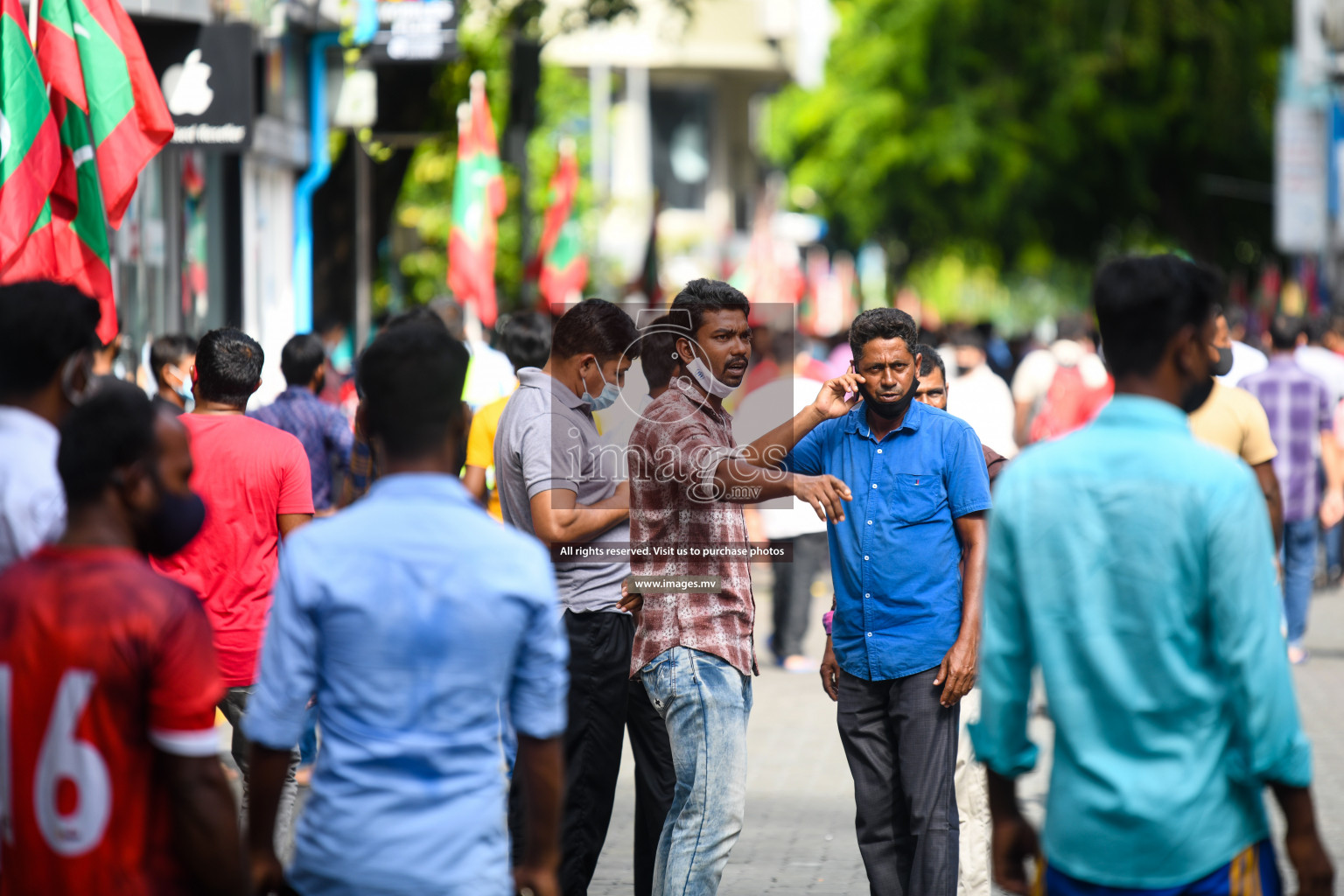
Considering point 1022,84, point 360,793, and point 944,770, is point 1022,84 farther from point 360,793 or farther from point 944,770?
point 360,793

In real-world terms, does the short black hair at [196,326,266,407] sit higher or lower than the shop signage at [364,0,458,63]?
lower

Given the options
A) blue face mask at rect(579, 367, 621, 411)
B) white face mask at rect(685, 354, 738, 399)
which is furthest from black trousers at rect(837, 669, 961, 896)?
blue face mask at rect(579, 367, 621, 411)

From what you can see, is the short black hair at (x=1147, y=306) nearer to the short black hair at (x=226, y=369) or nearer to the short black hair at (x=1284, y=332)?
the short black hair at (x=226, y=369)

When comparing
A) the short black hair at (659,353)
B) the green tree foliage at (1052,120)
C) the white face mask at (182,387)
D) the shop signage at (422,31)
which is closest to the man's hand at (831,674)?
the short black hair at (659,353)

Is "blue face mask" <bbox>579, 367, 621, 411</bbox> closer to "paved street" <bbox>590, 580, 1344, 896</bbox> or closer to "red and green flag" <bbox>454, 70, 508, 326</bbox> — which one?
"paved street" <bbox>590, 580, 1344, 896</bbox>

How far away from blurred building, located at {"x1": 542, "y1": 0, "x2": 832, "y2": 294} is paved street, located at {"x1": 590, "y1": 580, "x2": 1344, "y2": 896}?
92.3 ft

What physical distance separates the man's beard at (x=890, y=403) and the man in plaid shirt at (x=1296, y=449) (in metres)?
6.76

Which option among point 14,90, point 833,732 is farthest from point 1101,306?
point 833,732

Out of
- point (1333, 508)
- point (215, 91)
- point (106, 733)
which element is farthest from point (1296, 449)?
point (106, 733)

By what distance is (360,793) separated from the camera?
3.16m

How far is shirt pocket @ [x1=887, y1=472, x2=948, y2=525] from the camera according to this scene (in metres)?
5.30

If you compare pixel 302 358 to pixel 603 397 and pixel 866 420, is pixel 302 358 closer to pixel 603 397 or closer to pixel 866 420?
pixel 603 397

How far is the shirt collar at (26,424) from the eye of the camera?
11.8 feet

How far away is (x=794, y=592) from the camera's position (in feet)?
37.4
